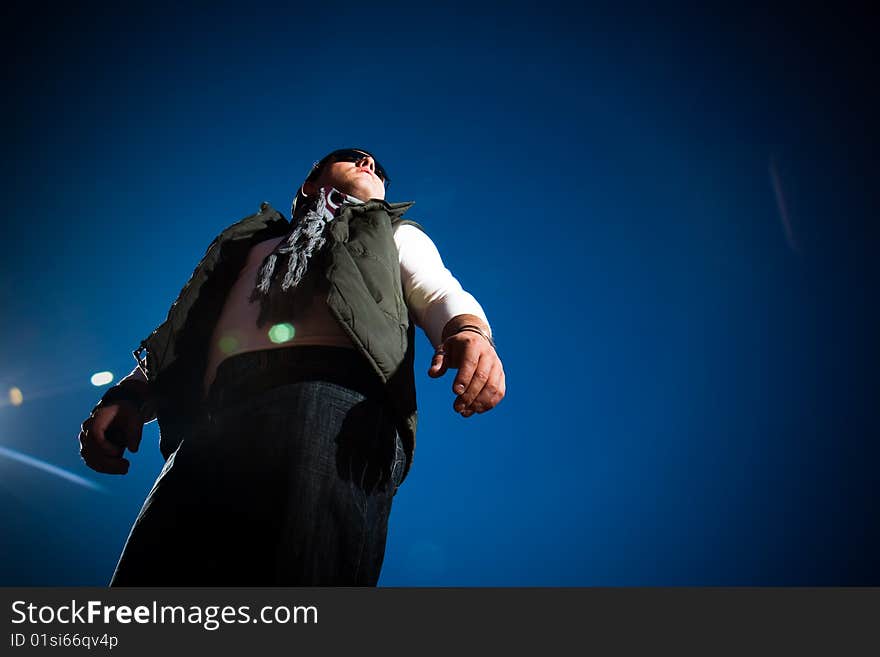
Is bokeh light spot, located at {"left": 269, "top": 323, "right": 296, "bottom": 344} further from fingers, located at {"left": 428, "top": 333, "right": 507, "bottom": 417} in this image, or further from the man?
→ fingers, located at {"left": 428, "top": 333, "right": 507, "bottom": 417}

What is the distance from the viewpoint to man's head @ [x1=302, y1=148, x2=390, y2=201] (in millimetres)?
1641

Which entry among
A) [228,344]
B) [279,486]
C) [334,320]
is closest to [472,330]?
[334,320]

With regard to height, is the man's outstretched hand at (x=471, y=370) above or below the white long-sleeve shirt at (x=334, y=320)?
below

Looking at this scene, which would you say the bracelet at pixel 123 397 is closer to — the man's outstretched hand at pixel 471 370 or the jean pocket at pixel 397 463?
the jean pocket at pixel 397 463

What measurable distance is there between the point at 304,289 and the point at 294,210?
87cm

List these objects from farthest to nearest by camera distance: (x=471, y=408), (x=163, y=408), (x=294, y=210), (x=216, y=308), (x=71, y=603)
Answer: (x=294, y=210)
(x=216, y=308)
(x=163, y=408)
(x=71, y=603)
(x=471, y=408)

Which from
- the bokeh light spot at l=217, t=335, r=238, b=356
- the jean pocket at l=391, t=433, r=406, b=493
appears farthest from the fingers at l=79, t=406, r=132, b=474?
the jean pocket at l=391, t=433, r=406, b=493

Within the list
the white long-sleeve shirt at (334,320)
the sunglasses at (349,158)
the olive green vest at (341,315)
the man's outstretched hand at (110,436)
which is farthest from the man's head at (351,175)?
the man's outstretched hand at (110,436)

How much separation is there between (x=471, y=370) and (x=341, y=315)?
36cm

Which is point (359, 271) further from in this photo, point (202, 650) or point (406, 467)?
point (202, 650)

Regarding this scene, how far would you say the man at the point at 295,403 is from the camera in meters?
0.79

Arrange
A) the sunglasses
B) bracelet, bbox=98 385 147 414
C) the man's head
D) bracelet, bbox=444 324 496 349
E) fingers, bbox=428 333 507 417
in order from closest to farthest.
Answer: fingers, bbox=428 333 507 417 → bracelet, bbox=444 324 496 349 → bracelet, bbox=98 385 147 414 → the man's head → the sunglasses

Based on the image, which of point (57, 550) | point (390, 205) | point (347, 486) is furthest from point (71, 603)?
point (57, 550)

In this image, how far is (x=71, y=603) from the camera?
0.90 meters
